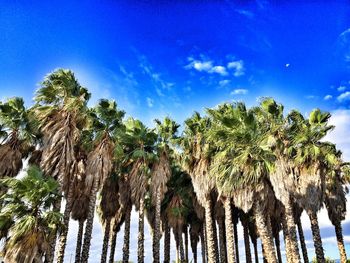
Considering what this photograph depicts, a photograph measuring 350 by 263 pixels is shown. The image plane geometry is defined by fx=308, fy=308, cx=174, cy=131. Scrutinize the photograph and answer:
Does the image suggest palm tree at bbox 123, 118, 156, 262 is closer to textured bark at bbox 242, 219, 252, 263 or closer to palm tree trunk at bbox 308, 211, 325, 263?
textured bark at bbox 242, 219, 252, 263

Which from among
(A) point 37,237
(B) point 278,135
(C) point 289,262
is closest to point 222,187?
(B) point 278,135

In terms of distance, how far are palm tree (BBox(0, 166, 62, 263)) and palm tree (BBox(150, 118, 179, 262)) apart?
32.9ft

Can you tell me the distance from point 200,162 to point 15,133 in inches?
512

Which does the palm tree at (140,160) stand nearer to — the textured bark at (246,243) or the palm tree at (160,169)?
the palm tree at (160,169)

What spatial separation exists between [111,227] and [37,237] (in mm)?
14407

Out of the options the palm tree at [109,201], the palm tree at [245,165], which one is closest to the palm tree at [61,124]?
the palm tree at [109,201]

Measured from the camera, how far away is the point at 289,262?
945 inches

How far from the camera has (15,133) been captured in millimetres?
21031

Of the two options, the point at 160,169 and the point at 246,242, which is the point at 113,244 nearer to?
the point at 160,169

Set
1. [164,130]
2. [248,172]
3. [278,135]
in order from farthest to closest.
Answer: [164,130] → [278,135] → [248,172]

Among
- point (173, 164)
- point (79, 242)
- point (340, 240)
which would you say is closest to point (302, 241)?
point (340, 240)

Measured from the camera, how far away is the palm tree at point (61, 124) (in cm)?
1797

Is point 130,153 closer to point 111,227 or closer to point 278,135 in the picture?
point 111,227

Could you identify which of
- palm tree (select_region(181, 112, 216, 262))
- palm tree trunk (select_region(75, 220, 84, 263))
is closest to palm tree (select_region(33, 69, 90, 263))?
palm tree trunk (select_region(75, 220, 84, 263))
